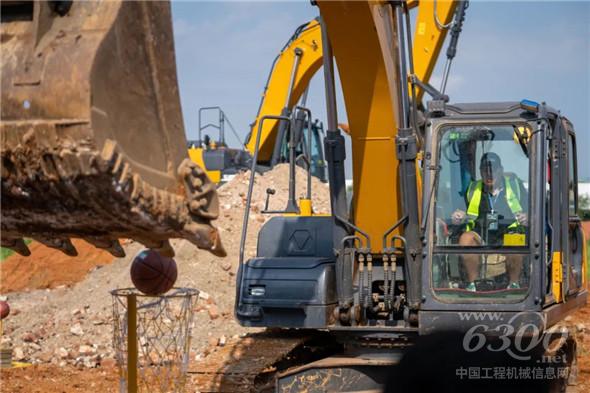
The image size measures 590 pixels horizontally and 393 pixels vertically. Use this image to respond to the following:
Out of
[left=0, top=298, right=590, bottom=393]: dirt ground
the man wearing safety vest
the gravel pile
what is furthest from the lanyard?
the gravel pile

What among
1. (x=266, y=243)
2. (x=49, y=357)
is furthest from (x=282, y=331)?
(x=49, y=357)

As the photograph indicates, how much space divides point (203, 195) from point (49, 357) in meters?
8.57

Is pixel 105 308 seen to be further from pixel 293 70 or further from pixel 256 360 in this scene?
pixel 256 360

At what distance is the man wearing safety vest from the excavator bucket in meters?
3.26

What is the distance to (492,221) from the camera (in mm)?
6762

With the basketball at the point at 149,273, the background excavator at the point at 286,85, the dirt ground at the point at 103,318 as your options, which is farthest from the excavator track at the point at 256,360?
the background excavator at the point at 286,85

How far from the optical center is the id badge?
6.75m

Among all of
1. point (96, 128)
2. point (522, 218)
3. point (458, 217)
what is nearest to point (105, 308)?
point (458, 217)

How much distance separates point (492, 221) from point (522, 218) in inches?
8.3

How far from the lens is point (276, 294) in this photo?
7121 millimetres

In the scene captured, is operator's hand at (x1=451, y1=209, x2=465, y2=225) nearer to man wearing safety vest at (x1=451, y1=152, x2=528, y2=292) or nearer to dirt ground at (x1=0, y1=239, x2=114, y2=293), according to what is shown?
man wearing safety vest at (x1=451, y1=152, x2=528, y2=292)

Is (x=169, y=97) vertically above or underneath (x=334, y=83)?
underneath

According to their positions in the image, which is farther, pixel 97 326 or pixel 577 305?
pixel 97 326

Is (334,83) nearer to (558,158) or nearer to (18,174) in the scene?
(558,158)
